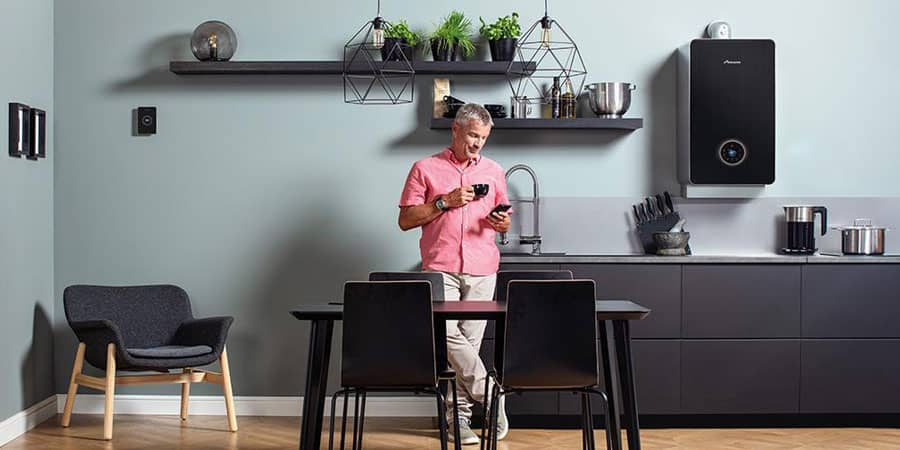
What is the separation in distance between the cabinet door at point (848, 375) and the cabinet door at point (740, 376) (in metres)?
0.07

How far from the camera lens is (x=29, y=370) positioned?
5449 mm

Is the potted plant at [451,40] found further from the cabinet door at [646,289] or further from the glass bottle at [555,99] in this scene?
the cabinet door at [646,289]

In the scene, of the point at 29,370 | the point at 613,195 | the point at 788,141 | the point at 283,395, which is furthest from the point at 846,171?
the point at 29,370

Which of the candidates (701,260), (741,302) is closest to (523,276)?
(701,260)

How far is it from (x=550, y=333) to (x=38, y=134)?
3083 mm

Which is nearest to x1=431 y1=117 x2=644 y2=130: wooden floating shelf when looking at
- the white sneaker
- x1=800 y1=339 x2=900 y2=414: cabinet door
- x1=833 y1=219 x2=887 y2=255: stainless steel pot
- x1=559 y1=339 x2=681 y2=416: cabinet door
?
x1=559 y1=339 x2=681 y2=416: cabinet door

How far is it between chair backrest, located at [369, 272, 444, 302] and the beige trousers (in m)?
0.36

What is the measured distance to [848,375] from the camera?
17.6ft

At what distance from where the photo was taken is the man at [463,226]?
16.1 feet

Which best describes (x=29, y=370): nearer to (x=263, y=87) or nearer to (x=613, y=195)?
(x=263, y=87)

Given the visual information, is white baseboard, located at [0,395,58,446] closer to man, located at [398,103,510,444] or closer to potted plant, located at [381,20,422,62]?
man, located at [398,103,510,444]

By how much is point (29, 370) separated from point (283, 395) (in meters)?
1.29

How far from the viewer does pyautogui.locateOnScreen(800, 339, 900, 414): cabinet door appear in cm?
537

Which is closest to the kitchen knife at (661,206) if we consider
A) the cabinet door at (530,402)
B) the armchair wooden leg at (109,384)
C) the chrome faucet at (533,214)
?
the chrome faucet at (533,214)
